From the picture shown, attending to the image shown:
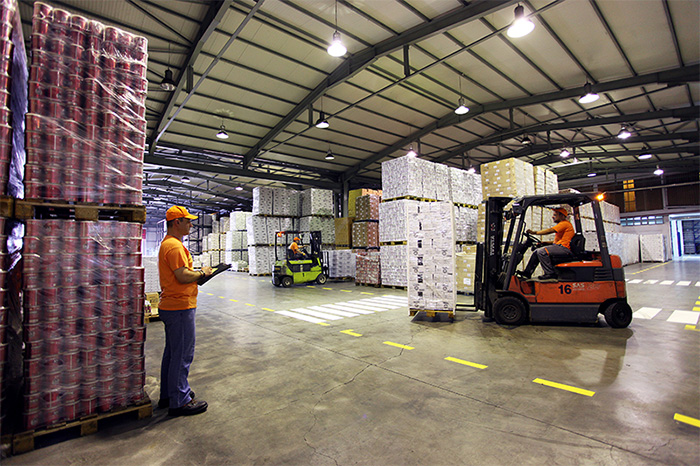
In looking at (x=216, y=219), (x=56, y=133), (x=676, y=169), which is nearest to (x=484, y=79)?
(x=56, y=133)

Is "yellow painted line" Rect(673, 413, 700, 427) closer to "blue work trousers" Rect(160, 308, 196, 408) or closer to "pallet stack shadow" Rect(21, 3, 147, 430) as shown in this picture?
"blue work trousers" Rect(160, 308, 196, 408)

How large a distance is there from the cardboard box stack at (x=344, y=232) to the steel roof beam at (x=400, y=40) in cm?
578

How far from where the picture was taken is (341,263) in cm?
1490

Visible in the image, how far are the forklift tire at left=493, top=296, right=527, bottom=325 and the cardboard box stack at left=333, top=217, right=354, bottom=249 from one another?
11053 millimetres

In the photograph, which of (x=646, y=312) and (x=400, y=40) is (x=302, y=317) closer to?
(x=646, y=312)

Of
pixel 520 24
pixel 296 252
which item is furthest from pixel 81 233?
pixel 296 252

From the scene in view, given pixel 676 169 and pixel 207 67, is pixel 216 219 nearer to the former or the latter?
pixel 207 67

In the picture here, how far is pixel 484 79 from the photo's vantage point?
35.7ft

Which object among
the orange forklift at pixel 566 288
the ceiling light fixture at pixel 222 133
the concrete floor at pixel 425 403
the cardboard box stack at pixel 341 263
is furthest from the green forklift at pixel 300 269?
the orange forklift at pixel 566 288

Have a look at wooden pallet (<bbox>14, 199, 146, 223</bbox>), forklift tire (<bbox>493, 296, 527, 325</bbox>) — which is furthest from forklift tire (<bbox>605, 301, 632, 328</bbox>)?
wooden pallet (<bbox>14, 199, 146, 223</bbox>)

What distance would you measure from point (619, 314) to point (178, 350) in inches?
249

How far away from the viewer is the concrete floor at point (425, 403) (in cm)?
228

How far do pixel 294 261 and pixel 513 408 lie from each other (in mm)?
10888

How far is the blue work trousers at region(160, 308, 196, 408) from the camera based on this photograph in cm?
287
